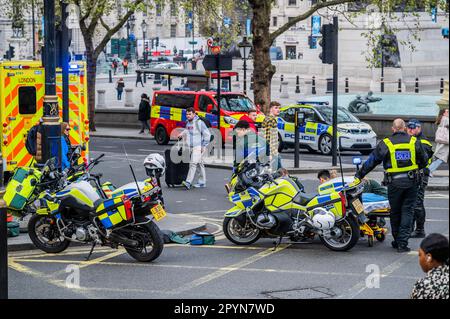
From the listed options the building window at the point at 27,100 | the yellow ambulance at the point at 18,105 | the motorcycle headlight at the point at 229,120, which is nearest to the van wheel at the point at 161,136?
the motorcycle headlight at the point at 229,120

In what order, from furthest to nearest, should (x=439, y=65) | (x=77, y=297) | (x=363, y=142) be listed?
(x=439, y=65) < (x=363, y=142) < (x=77, y=297)

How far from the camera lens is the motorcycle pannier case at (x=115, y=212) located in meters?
13.2

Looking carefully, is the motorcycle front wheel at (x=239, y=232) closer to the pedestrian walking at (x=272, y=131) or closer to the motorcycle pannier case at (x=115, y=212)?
the motorcycle pannier case at (x=115, y=212)

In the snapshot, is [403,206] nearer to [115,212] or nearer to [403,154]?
[403,154]

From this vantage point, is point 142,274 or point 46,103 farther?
point 46,103

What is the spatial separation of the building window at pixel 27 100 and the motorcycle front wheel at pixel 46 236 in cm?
856

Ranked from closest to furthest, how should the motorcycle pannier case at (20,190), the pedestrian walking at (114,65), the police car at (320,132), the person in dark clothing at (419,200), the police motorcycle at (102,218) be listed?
1. the police motorcycle at (102,218)
2. the person in dark clothing at (419,200)
3. the motorcycle pannier case at (20,190)
4. the police car at (320,132)
5. the pedestrian walking at (114,65)

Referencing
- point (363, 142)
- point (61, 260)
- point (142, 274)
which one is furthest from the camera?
point (363, 142)

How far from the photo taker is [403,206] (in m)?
13.8

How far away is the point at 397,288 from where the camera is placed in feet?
38.5

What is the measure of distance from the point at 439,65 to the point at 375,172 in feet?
128

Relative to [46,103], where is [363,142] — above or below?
below
